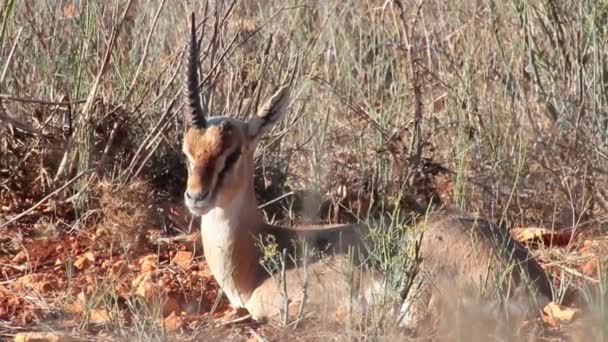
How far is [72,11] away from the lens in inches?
328

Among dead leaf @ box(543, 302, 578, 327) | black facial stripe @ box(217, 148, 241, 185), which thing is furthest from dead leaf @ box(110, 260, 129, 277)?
dead leaf @ box(543, 302, 578, 327)

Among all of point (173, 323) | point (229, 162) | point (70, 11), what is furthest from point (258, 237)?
point (70, 11)

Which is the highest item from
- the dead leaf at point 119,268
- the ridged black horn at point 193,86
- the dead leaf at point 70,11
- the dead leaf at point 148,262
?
A: the dead leaf at point 70,11

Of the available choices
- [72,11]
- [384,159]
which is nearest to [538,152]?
[384,159]

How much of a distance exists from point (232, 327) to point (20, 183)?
2276 mm

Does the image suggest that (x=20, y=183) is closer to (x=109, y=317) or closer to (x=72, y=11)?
(x=72, y=11)

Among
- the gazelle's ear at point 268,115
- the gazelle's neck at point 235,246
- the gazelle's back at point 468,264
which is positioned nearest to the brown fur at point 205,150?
the gazelle's ear at point 268,115

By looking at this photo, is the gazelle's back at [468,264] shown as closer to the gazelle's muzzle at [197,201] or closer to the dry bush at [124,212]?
the gazelle's muzzle at [197,201]

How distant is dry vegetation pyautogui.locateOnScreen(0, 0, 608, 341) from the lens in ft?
24.6

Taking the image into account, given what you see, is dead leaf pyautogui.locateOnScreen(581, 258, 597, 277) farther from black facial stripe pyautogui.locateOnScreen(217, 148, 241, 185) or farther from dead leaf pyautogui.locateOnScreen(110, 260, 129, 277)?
dead leaf pyautogui.locateOnScreen(110, 260, 129, 277)

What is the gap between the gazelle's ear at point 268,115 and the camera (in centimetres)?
692

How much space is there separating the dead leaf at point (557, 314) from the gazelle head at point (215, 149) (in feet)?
5.65

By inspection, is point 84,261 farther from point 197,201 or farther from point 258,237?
point 197,201

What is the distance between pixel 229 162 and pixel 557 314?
5.99ft
